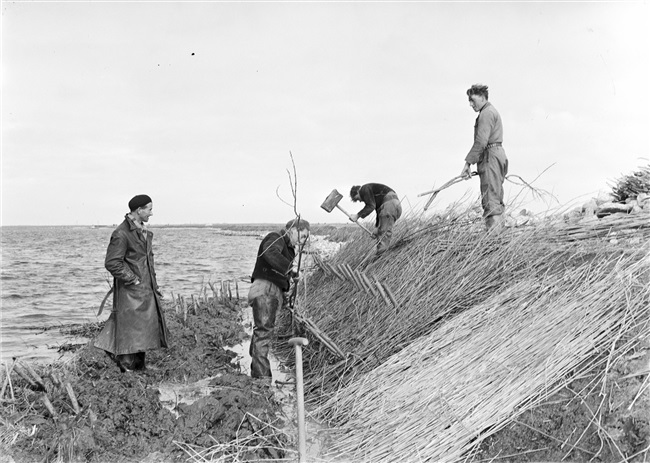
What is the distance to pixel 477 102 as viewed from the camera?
216 inches

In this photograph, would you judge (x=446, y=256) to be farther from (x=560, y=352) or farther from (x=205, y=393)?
(x=205, y=393)

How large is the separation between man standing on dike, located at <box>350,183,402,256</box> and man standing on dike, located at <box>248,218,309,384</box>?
5.54ft

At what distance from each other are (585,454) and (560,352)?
2.07ft

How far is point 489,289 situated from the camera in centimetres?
423

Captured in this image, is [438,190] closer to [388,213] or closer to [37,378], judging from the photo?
[388,213]

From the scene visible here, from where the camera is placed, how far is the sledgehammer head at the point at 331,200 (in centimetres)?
602

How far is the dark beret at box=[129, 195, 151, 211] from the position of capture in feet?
15.2

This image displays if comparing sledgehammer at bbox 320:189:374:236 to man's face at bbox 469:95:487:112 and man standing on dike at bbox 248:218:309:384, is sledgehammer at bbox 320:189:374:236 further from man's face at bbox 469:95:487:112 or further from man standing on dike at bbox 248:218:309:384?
man's face at bbox 469:95:487:112

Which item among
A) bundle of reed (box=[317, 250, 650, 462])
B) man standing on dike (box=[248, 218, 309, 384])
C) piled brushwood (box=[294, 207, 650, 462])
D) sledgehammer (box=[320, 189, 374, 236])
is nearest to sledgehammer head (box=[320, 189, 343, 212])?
sledgehammer (box=[320, 189, 374, 236])

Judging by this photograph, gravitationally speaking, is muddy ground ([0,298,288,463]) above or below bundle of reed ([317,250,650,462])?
below

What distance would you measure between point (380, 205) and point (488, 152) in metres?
1.57

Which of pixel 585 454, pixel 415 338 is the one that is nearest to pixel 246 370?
pixel 415 338

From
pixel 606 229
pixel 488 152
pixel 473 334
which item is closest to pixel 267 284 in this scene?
pixel 473 334

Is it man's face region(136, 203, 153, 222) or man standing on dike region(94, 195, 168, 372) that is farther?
man's face region(136, 203, 153, 222)
